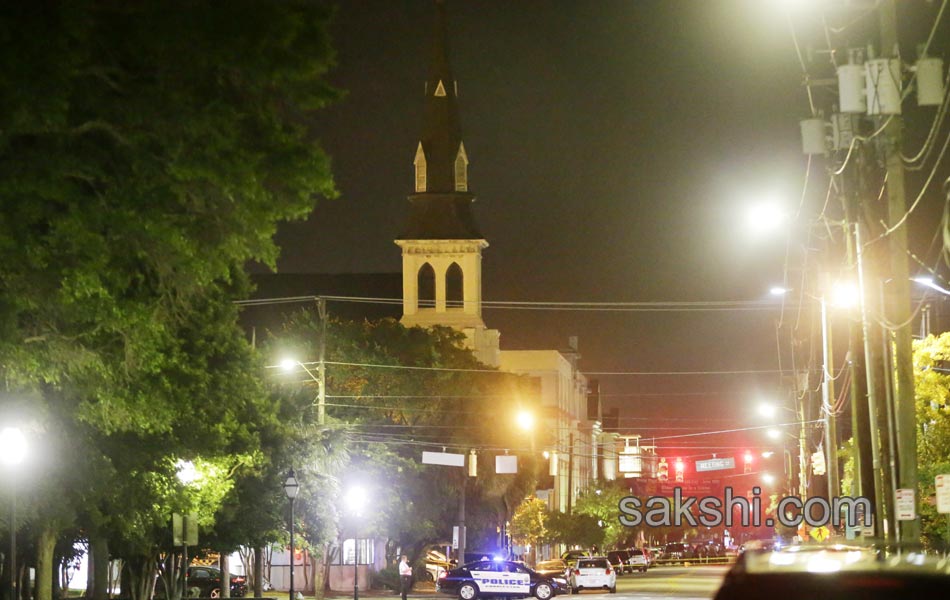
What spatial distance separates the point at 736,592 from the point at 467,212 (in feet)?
346

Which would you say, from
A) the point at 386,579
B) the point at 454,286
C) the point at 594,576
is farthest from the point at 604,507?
the point at 594,576

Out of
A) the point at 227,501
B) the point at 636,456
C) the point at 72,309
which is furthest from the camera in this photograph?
the point at 636,456

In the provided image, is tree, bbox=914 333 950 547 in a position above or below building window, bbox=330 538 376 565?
above

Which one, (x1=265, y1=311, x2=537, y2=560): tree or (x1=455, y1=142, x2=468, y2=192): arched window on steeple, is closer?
(x1=265, y1=311, x2=537, y2=560): tree

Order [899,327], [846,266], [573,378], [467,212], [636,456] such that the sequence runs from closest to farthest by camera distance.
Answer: [899,327] → [846,266] → [636,456] → [467,212] → [573,378]

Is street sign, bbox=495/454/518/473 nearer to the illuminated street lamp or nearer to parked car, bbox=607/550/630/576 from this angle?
the illuminated street lamp

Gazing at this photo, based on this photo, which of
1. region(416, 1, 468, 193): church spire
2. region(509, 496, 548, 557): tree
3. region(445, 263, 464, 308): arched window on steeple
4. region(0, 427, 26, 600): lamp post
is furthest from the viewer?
region(445, 263, 464, 308): arched window on steeple

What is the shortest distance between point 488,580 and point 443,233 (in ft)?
201

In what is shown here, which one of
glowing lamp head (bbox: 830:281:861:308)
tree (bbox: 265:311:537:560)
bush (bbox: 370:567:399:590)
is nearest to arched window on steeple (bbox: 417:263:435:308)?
tree (bbox: 265:311:537:560)

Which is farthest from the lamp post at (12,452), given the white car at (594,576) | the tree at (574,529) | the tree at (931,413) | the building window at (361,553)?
the tree at (574,529)

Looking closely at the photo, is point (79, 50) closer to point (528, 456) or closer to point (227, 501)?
point (227, 501)

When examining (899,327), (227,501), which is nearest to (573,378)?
(227,501)

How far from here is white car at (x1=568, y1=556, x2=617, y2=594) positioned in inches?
2319

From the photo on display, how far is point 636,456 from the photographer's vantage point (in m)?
86.8
